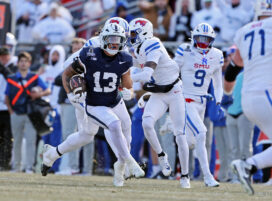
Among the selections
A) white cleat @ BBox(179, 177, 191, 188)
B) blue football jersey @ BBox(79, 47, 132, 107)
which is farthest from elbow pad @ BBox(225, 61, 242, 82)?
white cleat @ BBox(179, 177, 191, 188)

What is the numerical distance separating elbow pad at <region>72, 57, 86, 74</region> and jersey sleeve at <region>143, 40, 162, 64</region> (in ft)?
2.76

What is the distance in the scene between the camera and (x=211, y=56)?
1035 centimetres

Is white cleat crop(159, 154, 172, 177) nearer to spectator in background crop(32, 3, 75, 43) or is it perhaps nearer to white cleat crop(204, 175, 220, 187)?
white cleat crop(204, 175, 220, 187)

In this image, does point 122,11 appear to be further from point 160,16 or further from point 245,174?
point 245,174

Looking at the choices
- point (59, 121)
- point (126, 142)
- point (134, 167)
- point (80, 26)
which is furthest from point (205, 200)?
point (80, 26)

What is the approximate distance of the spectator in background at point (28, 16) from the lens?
16.3m

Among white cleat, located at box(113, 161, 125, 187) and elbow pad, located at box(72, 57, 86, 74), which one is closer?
elbow pad, located at box(72, 57, 86, 74)

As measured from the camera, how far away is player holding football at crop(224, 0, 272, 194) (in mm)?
6871

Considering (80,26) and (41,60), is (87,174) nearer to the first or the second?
(41,60)

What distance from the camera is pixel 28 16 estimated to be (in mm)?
16359

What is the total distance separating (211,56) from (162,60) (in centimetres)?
96

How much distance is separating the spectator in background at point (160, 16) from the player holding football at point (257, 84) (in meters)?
7.82

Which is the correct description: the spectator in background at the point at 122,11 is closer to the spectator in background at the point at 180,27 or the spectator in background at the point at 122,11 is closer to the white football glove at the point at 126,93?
the spectator in background at the point at 180,27

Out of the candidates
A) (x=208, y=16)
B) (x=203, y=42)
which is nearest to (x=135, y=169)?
(x=203, y=42)
